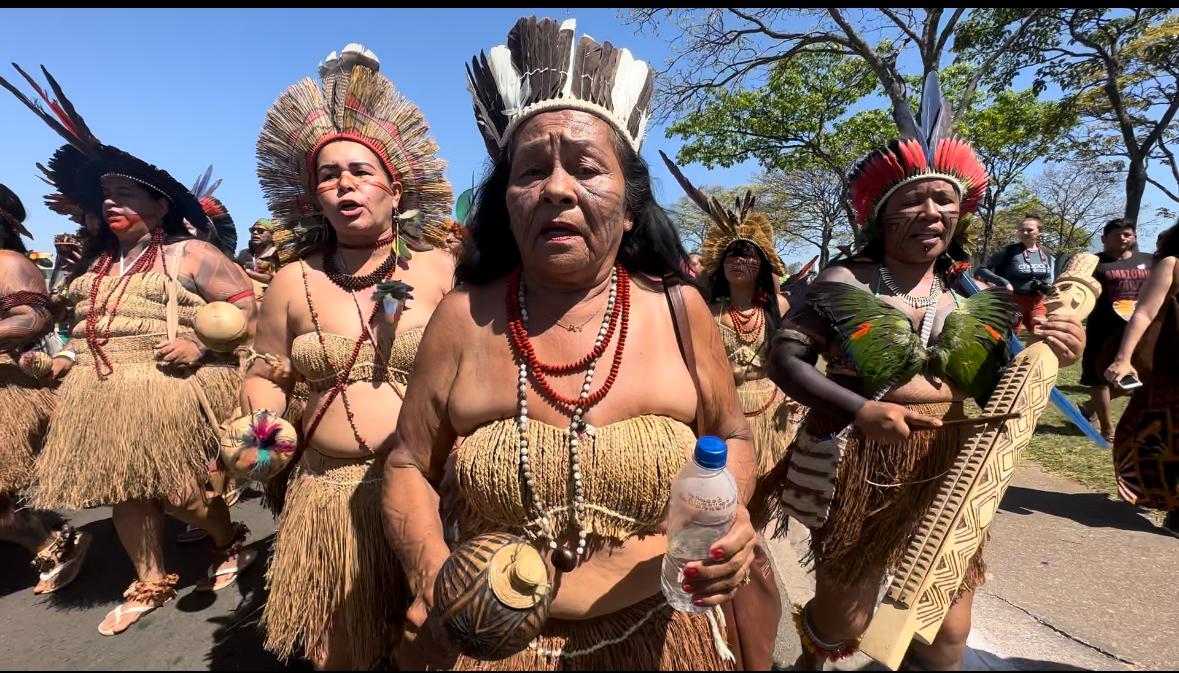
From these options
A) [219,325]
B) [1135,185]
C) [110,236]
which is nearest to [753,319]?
[219,325]

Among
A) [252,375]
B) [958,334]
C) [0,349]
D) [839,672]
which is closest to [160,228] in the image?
[0,349]

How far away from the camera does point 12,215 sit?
4094 millimetres

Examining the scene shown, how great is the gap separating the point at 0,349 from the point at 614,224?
4507 millimetres

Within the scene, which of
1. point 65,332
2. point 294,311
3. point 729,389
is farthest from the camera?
point 65,332

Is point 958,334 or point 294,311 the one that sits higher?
point 294,311

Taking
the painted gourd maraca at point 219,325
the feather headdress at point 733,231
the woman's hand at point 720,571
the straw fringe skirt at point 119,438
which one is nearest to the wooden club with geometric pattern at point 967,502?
the woman's hand at point 720,571

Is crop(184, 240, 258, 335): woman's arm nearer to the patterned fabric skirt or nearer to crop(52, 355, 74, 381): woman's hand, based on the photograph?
crop(52, 355, 74, 381): woman's hand

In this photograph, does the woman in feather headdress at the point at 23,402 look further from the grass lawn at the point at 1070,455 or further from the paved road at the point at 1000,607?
the grass lawn at the point at 1070,455

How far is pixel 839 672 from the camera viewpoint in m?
2.76

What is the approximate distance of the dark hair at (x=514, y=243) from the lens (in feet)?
5.95

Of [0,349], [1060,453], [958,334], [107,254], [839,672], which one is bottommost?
[1060,453]

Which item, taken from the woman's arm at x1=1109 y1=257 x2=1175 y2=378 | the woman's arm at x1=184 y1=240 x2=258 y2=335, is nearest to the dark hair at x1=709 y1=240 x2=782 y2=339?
the woman's arm at x1=1109 y1=257 x2=1175 y2=378

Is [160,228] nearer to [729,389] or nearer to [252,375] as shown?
[252,375]

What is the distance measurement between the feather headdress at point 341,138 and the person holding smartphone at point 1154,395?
141 inches
